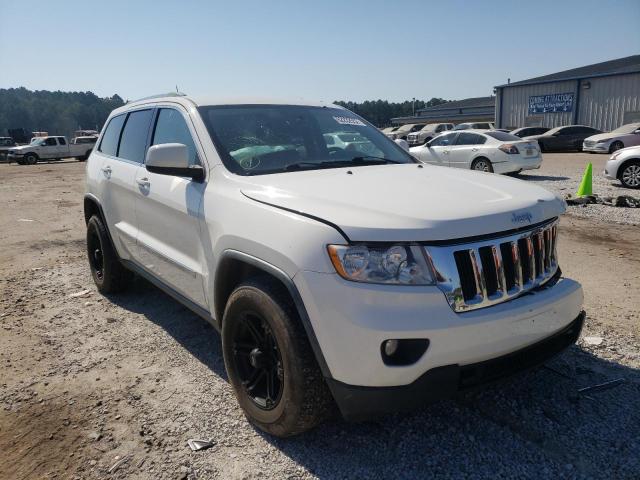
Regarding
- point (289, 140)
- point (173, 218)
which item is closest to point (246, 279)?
point (173, 218)

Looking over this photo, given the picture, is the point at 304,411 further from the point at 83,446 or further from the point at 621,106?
the point at 621,106

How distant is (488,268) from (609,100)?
38.4 m

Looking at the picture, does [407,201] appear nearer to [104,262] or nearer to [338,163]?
[338,163]

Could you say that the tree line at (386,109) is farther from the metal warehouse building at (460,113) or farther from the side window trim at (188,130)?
the side window trim at (188,130)

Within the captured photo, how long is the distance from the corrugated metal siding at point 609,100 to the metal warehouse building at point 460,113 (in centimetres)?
2145

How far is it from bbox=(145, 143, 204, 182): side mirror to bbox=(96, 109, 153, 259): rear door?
41.1 inches

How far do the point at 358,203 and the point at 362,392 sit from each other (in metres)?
0.85

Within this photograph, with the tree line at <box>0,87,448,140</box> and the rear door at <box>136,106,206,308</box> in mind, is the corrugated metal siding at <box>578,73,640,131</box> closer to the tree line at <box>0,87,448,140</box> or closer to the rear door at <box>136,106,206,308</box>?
the rear door at <box>136,106,206,308</box>

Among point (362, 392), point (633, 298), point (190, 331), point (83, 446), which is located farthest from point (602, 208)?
point (83, 446)

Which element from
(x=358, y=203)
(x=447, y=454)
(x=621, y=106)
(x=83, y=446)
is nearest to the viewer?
(x=358, y=203)

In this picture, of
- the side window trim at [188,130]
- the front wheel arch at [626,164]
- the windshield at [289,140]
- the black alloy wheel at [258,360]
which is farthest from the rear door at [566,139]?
the black alloy wheel at [258,360]

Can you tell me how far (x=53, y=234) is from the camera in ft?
28.1

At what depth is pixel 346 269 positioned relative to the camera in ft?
7.11

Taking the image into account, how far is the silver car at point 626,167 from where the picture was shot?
36.8 feet
